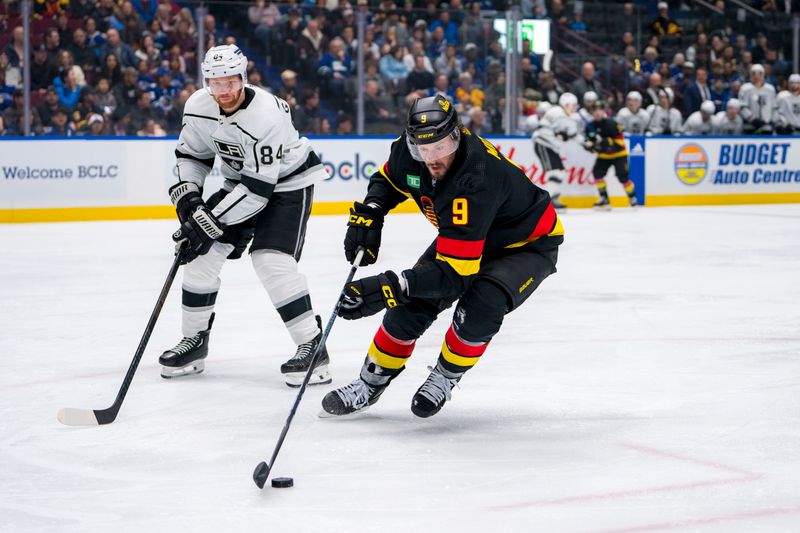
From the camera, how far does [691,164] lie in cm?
1338

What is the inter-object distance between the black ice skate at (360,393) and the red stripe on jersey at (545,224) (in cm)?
58

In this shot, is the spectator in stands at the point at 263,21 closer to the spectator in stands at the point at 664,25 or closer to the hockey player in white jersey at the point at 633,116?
the hockey player in white jersey at the point at 633,116

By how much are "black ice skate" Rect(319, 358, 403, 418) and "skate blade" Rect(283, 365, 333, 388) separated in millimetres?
411

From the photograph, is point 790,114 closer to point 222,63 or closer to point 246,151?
point 246,151

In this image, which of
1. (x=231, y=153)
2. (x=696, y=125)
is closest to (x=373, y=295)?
(x=231, y=153)

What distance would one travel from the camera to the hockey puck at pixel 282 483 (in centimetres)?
278

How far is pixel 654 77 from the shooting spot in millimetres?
13859

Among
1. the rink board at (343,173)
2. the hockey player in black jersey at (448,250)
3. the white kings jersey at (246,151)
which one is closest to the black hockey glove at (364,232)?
the hockey player in black jersey at (448,250)

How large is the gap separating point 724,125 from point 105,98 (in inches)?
284

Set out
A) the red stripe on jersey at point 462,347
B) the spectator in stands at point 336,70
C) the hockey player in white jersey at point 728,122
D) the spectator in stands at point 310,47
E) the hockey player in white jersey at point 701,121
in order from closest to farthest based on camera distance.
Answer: the red stripe on jersey at point 462,347, the spectator in stands at point 310,47, the spectator in stands at point 336,70, the hockey player in white jersey at point 701,121, the hockey player in white jersey at point 728,122

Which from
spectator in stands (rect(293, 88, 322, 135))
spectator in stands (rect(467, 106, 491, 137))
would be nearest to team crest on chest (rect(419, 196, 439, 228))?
spectator in stands (rect(293, 88, 322, 135))

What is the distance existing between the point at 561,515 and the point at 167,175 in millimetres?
8868

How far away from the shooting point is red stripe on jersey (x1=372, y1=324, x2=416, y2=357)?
3.49m

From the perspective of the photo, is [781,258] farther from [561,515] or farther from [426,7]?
[426,7]
